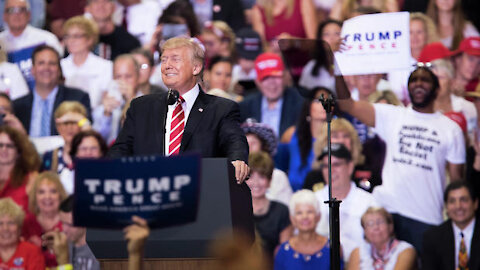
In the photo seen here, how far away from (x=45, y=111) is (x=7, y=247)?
6.34ft

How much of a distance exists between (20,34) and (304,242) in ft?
12.8

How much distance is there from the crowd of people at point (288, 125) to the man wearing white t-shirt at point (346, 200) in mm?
11

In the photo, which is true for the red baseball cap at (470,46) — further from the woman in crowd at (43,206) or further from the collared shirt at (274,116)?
the woman in crowd at (43,206)

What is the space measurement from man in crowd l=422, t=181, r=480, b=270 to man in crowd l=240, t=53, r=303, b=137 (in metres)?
1.91

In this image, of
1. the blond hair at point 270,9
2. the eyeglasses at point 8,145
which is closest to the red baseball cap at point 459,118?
the blond hair at point 270,9

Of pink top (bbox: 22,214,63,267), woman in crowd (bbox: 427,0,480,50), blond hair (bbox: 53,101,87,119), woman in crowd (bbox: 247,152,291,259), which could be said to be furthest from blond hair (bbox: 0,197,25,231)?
woman in crowd (bbox: 427,0,480,50)

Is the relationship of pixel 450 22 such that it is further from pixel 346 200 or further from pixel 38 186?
pixel 38 186

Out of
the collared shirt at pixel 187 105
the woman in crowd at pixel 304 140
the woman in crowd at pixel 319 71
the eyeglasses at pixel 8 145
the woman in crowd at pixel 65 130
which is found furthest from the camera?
the woman in crowd at pixel 65 130

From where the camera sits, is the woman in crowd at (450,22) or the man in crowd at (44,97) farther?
the woman in crowd at (450,22)

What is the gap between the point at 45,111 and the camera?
8.95 meters

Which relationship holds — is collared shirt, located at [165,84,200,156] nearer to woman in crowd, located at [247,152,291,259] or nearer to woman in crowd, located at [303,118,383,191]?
woman in crowd, located at [247,152,291,259]

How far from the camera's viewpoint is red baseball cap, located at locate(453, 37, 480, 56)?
8.74 metres

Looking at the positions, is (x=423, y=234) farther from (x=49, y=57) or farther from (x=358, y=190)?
(x=49, y=57)

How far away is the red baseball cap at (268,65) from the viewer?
29.6 feet
